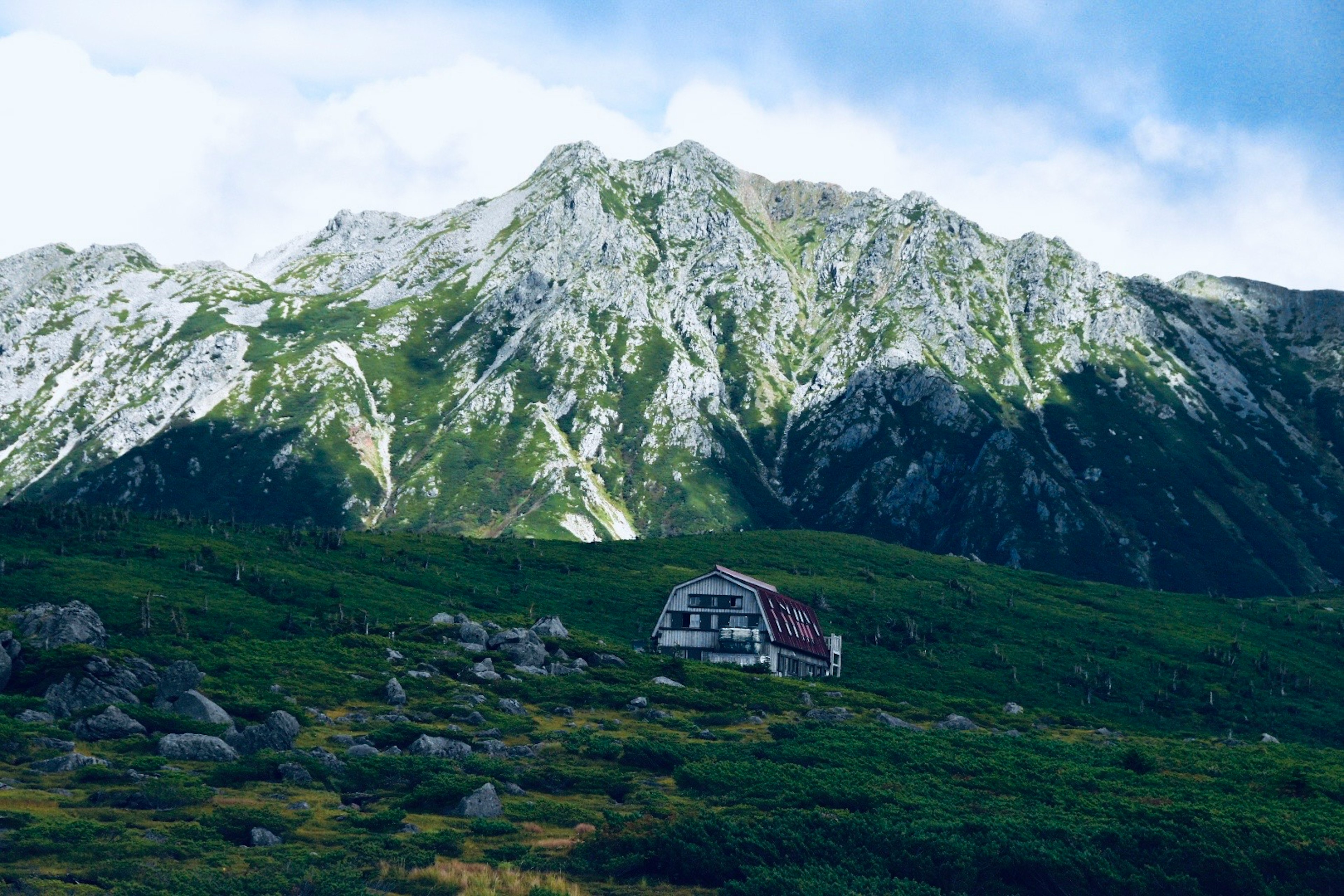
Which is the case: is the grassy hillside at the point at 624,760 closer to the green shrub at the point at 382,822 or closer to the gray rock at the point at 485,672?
the green shrub at the point at 382,822

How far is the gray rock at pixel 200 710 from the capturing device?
62.1 metres

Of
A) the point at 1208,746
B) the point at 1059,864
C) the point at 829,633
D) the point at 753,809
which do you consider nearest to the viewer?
the point at 1059,864

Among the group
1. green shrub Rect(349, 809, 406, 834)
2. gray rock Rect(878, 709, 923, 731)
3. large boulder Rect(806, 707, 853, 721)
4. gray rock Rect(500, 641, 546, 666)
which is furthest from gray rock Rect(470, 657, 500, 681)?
green shrub Rect(349, 809, 406, 834)

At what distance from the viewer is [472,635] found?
103 meters

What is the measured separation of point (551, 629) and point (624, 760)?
151 feet

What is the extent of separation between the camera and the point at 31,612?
86.2 metres

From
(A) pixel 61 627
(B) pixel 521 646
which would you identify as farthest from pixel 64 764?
(B) pixel 521 646

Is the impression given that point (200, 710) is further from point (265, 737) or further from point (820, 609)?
point (820, 609)

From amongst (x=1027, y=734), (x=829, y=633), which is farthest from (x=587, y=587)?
(x=1027, y=734)

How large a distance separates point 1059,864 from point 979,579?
15261 centimetres

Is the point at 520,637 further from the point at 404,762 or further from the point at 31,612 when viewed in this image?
the point at 404,762

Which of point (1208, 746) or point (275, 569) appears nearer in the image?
point (1208, 746)

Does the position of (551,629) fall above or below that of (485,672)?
above

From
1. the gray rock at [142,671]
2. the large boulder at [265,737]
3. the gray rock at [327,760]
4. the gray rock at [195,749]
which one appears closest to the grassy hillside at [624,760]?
the gray rock at [327,760]
